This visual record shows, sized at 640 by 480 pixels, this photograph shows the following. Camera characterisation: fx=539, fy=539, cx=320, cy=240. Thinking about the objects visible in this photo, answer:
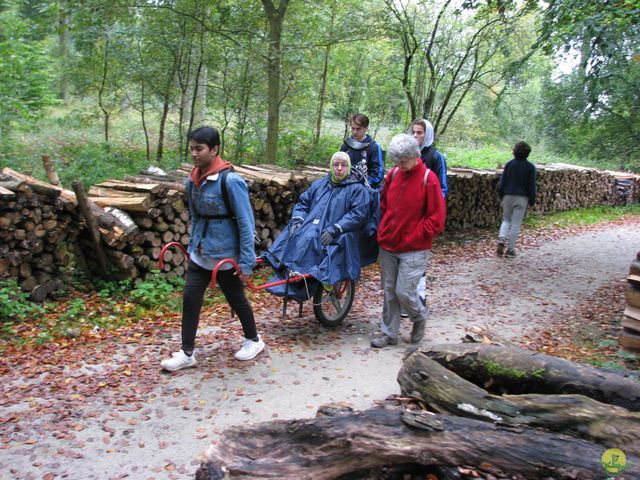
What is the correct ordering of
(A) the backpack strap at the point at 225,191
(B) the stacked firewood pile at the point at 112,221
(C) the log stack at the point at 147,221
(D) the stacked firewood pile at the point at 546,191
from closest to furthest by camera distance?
(A) the backpack strap at the point at 225,191 → (B) the stacked firewood pile at the point at 112,221 → (C) the log stack at the point at 147,221 → (D) the stacked firewood pile at the point at 546,191

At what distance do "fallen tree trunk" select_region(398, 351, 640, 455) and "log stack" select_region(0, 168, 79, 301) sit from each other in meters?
4.51

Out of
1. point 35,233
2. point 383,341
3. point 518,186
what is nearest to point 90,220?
point 35,233

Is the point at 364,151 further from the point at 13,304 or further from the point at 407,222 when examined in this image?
the point at 13,304

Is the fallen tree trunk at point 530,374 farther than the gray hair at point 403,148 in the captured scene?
No

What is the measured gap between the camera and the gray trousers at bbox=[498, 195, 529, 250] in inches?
386

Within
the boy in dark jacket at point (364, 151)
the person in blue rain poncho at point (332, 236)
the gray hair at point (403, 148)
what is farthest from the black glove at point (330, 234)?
the boy in dark jacket at point (364, 151)

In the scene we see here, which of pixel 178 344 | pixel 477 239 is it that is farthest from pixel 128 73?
pixel 178 344

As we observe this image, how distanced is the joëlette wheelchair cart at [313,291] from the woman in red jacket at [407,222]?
717 millimetres

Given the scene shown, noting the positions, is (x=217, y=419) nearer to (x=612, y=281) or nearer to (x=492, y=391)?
(x=492, y=391)

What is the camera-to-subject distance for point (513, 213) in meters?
9.94

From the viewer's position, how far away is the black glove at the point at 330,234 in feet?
17.7

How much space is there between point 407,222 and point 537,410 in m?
2.33

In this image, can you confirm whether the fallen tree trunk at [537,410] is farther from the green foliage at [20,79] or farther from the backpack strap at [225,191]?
the green foliage at [20,79]

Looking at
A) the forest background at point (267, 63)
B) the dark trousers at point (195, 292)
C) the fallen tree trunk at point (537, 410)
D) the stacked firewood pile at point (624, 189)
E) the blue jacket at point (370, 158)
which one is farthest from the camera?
the stacked firewood pile at point (624, 189)
